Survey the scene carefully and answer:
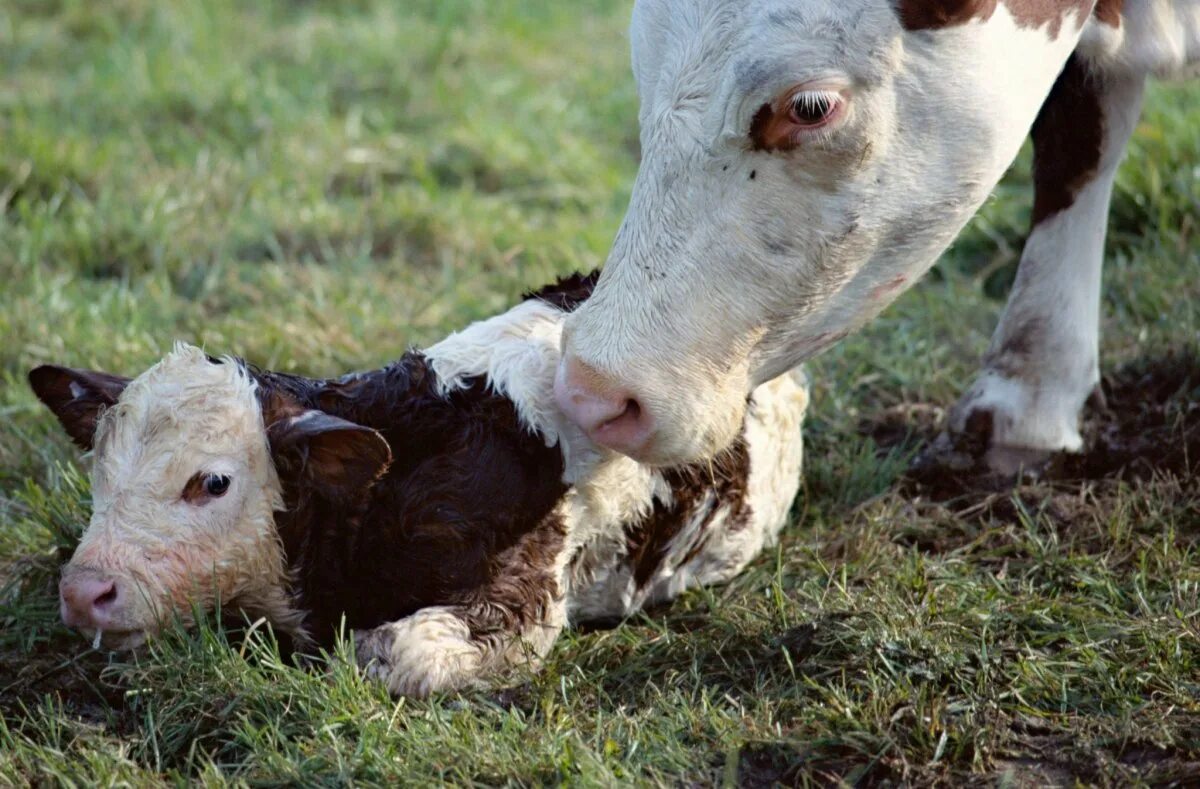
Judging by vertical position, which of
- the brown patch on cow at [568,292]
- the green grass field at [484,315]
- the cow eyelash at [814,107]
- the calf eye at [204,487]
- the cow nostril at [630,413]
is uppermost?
the cow eyelash at [814,107]

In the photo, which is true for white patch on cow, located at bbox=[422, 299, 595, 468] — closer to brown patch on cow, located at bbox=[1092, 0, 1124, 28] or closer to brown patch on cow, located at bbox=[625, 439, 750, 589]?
brown patch on cow, located at bbox=[625, 439, 750, 589]

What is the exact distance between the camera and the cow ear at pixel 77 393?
336 cm

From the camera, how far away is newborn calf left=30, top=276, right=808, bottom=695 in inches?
123

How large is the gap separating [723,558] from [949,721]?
93 centimetres

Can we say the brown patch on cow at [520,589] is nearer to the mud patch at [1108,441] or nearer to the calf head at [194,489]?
the calf head at [194,489]

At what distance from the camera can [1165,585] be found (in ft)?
11.5

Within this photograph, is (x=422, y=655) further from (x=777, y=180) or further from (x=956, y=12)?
(x=956, y=12)

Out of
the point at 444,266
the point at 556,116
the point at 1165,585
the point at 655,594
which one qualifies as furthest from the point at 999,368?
the point at 556,116

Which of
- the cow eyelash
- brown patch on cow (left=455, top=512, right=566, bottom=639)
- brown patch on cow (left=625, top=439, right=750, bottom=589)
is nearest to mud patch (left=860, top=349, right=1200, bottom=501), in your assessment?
brown patch on cow (left=625, top=439, right=750, bottom=589)

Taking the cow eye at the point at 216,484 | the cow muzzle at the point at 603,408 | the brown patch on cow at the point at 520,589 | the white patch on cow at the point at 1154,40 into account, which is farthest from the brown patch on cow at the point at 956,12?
the cow eye at the point at 216,484

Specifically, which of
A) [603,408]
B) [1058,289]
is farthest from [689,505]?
[1058,289]

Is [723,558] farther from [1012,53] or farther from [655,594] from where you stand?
Result: [1012,53]

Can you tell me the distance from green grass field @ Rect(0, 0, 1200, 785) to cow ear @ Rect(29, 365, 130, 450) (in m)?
0.40

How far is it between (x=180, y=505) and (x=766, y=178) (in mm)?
1364
